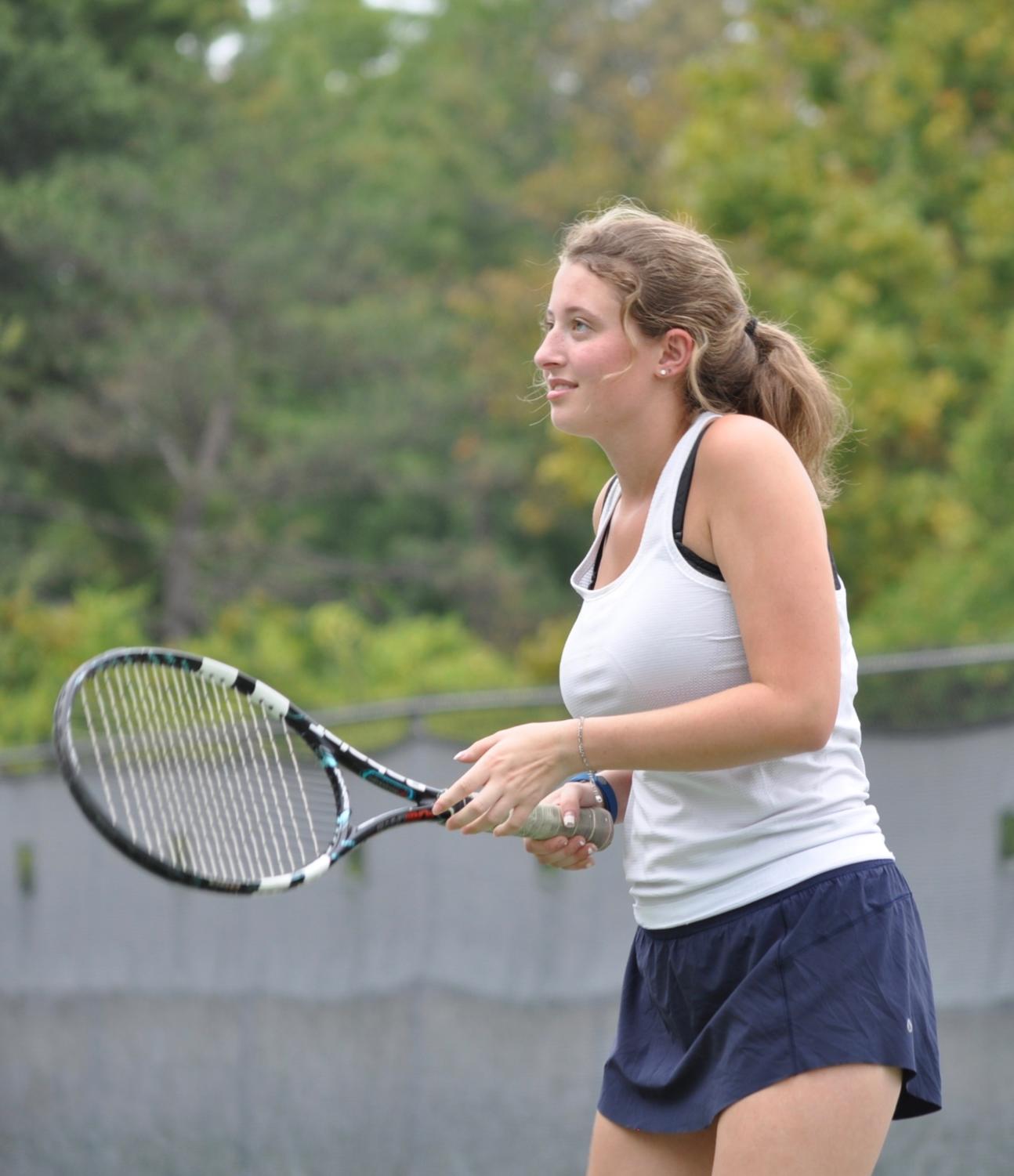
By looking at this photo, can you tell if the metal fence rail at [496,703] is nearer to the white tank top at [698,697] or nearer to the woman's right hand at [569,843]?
the woman's right hand at [569,843]

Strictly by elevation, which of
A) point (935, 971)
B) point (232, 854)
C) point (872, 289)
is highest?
point (872, 289)

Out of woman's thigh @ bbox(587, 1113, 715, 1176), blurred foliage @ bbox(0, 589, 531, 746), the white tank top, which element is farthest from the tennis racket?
blurred foliage @ bbox(0, 589, 531, 746)

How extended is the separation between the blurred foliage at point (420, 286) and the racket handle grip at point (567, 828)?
572 centimetres

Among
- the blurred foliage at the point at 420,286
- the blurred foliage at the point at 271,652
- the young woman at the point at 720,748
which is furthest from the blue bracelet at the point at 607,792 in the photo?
the blurred foliage at the point at 271,652

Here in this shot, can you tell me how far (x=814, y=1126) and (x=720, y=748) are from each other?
49 centimetres

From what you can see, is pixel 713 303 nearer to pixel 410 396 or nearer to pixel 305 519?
pixel 410 396

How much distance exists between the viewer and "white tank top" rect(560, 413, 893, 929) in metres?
2.13

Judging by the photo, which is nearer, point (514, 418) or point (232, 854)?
point (232, 854)

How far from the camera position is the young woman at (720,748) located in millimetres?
2057

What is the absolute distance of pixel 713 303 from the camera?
2297 millimetres

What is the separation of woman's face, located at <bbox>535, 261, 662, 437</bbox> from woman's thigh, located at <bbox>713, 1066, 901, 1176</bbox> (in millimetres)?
912

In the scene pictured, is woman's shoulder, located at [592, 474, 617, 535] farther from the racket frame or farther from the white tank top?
the racket frame

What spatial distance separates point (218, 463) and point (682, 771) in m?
19.8

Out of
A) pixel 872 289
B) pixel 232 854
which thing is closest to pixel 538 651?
pixel 872 289
